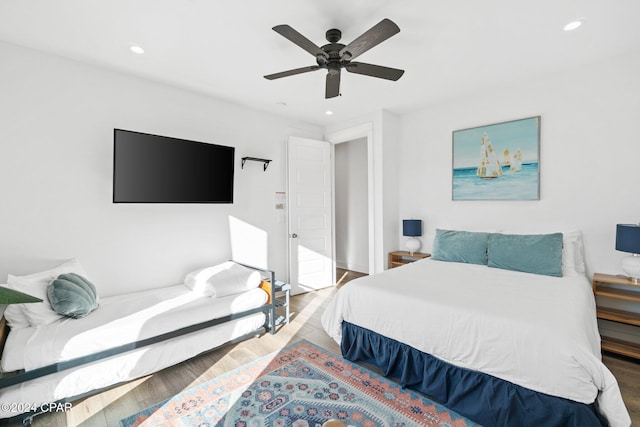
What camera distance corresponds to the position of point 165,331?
2.43m

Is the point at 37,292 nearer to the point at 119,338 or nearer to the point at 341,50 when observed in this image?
the point at 119,338

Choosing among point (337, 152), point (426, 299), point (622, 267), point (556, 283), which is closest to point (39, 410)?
point (426, 299)

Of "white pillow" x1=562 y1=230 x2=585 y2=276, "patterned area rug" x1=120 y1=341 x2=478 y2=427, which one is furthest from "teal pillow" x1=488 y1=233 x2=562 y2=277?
"patterned area rug" x1=120 y1=341 x2=478 y2=427

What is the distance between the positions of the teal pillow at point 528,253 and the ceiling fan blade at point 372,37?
2394mm

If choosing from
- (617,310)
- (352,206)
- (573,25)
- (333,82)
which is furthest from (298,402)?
(352,206)

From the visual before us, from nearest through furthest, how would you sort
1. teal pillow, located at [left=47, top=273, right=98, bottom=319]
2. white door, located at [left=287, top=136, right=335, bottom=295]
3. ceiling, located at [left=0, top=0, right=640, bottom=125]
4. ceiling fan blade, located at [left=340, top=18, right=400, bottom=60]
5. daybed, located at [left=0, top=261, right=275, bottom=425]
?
ceiling fan blade, located at [left=340, top=18, right=400, bottom=60] → daybed, located at [left=0, top=261, right=275, bottom=425] → ceiling, located at [left=0, top=0, right=640, bottom=125] → teal pillow, located at [left=47, top=273, right=98, bottom=319] → white door, located at [left=287, top=136, right=335, bottom=295]

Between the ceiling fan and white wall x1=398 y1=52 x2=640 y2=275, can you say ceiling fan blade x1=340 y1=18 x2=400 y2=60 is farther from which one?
white wall x1=398 y1=52 x2=640 y2=275

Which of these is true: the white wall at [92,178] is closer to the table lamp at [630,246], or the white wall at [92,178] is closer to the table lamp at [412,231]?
the table lamp at [412,231]

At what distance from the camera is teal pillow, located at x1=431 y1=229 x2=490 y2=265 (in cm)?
331

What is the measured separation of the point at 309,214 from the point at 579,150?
325 centimetres

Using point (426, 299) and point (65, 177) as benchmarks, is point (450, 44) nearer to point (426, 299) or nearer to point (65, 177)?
point (426, 299)

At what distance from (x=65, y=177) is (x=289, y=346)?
2.56 m

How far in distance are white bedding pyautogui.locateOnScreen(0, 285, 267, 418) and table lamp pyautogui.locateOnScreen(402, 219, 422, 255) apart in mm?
2190

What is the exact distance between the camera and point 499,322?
1853 mm
